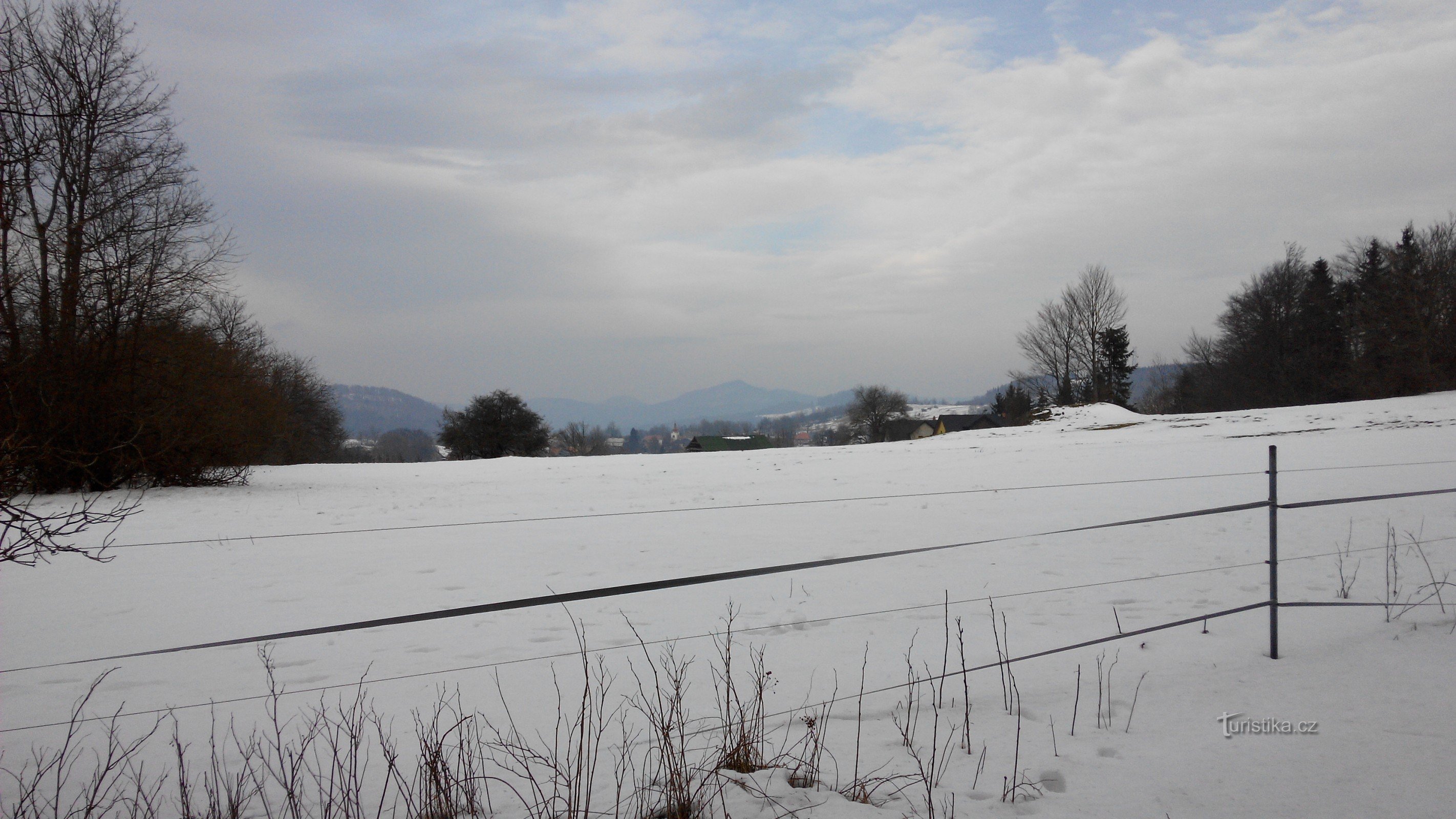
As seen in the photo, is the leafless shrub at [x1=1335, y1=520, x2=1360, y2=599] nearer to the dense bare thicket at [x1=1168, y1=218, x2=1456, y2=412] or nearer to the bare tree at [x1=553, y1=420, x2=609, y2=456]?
the dense bare thicket at [x1=1168, y1=218, x2=1456, y2=412]

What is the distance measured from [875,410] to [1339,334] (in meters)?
41.1

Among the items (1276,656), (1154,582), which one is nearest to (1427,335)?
(1154,582)

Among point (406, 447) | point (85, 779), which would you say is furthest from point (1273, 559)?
point (406, 447)

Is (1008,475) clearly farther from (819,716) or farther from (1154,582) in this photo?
(819,716)

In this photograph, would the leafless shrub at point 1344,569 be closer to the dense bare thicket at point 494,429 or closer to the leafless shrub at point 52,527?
the leafless shrub at point 52,527

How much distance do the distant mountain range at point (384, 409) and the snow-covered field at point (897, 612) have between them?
129 metres

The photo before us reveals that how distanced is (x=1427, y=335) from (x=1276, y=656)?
35.3 m

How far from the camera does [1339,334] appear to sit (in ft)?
129

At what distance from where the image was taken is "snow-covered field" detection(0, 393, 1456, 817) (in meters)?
3.13

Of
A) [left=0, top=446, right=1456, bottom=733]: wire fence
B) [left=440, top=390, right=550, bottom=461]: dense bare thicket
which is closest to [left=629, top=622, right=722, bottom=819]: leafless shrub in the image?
[left=0, top=446, right=1456, bottom=733]: wire fence

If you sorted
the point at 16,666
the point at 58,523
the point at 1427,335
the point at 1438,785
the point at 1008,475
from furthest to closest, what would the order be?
the point at 1427,335, the point at 1008,475, the point at 58,523, the point at 16,666, the point at 1438,785

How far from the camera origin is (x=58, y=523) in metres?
9.06

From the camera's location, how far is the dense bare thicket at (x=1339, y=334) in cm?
2911

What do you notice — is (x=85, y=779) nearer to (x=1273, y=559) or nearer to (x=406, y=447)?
(x=1273, y=559)
